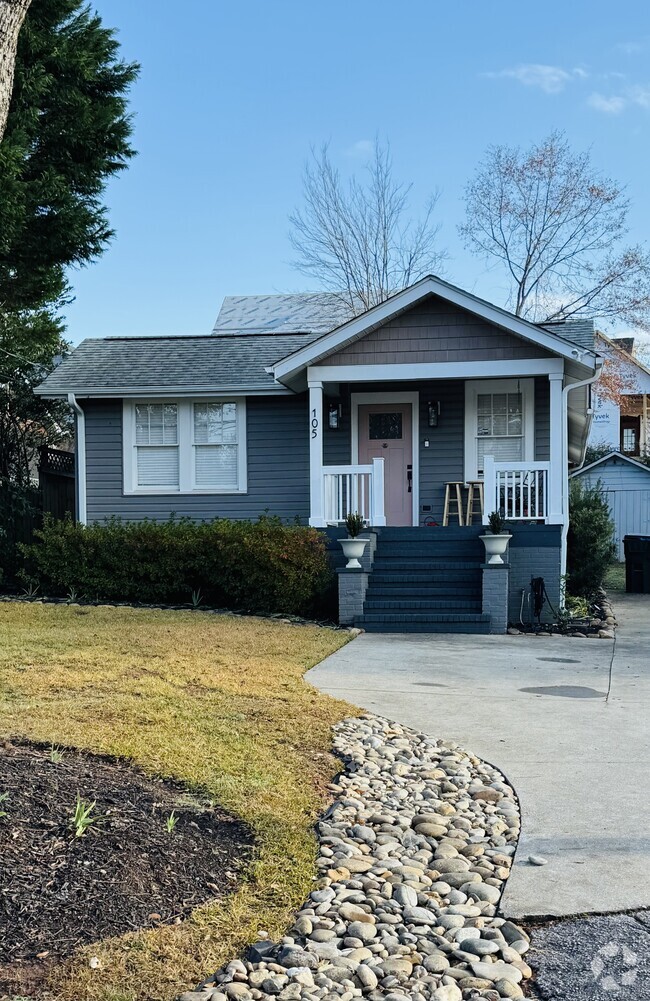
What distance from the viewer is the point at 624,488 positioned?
24.8 meters

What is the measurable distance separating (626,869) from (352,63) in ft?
49.0

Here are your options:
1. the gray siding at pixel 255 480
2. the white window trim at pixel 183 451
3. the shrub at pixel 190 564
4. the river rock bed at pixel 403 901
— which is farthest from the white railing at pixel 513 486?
the river rock bed at pixel 403 901

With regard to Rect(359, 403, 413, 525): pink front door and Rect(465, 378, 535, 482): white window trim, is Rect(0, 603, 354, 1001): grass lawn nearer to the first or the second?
Rect(359, 403, 413, 525): pink front door

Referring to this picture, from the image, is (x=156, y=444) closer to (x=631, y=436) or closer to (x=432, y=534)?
(x=432, y=534)

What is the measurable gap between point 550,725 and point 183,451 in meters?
9.66

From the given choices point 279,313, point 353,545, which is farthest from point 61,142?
point 279,313

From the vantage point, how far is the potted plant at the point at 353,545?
441 inches

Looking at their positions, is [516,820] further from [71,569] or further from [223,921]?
[71,569]

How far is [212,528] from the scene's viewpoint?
11.7 meters

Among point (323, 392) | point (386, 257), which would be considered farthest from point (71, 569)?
point (386, 257)

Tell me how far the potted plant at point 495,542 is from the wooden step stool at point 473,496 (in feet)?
7.44

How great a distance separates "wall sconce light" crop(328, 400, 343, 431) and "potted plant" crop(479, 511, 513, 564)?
3.89m

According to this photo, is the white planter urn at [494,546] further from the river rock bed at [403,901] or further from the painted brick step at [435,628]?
the river rock bed at [403,901]

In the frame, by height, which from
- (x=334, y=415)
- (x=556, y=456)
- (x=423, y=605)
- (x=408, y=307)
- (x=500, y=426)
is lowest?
(x=423, y=605)
